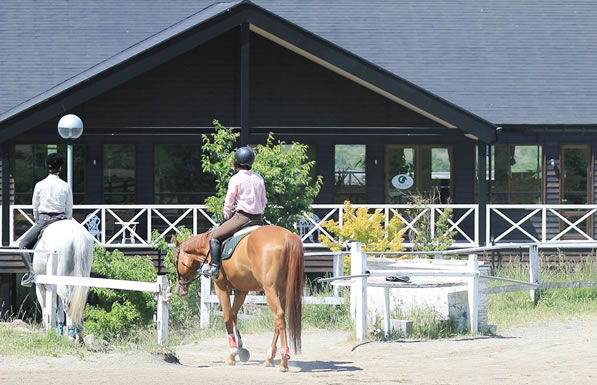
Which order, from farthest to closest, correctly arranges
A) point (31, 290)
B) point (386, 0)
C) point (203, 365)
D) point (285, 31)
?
point (386, 0) → point (31, 290) → point (285, 31) → point (203, 365)

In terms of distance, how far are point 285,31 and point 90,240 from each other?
31.4 feet

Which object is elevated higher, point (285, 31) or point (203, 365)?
point (285, 31)

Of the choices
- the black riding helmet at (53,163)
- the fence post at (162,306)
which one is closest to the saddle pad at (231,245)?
the fence post at (162,306)

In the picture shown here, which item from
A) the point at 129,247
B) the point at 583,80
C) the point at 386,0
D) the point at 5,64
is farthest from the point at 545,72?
the point at 5,64

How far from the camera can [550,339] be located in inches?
587

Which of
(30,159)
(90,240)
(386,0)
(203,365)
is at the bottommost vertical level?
(203,365)

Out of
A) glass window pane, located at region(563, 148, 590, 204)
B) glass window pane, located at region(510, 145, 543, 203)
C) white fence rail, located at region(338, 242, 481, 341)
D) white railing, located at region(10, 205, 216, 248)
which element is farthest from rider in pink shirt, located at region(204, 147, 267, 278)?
glass window pane, located at region(563, 148, 590, 204)

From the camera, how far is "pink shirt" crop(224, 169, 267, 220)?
13.3 meters

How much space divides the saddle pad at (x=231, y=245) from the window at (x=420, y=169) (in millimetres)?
13534

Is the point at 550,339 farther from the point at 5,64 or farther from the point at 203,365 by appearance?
the point at 5,64

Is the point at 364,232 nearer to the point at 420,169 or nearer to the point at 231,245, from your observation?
the point at 420,169

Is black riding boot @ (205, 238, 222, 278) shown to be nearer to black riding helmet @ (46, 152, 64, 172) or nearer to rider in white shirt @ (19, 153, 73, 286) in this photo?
rider in white shirt @ (19, 153, 73, 286)

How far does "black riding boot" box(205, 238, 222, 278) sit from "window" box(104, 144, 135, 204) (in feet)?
43.0

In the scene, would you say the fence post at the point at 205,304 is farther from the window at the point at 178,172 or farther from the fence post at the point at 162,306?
the window at the point at 178,172
